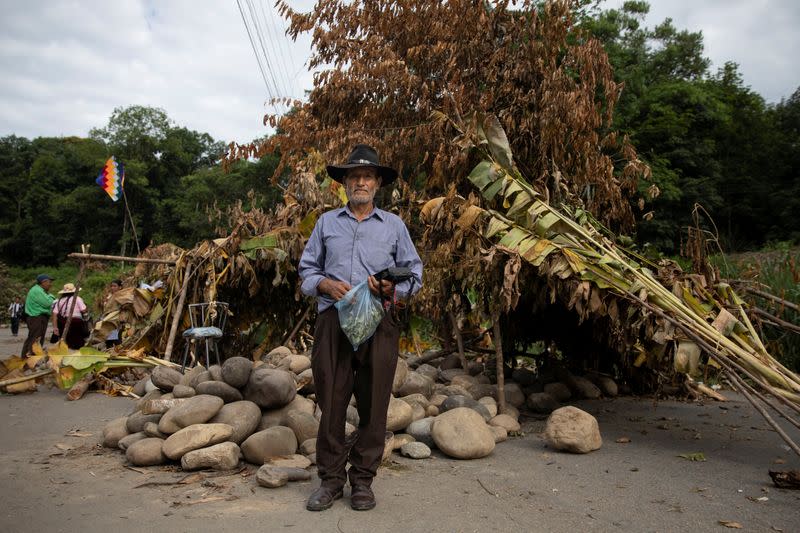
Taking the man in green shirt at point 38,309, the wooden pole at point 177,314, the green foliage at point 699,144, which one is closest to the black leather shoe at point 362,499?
the wooden pole at point 177,314

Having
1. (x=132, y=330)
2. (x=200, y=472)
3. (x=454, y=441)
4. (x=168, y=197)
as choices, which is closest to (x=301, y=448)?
(x=200, y=472)

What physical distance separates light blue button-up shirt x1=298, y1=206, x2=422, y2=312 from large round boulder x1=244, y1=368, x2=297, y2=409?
1.53 metres

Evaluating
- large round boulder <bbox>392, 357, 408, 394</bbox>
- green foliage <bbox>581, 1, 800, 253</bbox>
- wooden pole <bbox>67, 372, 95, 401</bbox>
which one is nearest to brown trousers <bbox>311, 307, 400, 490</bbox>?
large round boulder <bbox>392, 357, 408, 394</bbox>

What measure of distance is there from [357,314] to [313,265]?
0.52 meters

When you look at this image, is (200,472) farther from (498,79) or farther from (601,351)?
(498,79)

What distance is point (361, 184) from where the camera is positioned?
3.71 metres

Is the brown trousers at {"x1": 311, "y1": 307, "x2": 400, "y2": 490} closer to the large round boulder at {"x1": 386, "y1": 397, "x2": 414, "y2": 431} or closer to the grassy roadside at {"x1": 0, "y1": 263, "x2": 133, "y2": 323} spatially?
the large round boulder at {"x1": 386, "y1": 397, "x2": 414, "y2": 431}

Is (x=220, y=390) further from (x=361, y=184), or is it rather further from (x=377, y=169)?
(x=377, y=169)

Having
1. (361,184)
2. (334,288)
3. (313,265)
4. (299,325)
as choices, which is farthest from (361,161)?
(299,325)

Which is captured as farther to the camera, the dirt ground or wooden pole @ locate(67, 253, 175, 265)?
wooden pole @ locate(67, 253, 175, 265)

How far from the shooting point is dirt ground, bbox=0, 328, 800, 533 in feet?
10.4

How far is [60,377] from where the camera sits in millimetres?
6848

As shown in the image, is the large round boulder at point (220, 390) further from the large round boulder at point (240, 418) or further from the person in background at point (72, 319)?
the person in background at point (72, 319)

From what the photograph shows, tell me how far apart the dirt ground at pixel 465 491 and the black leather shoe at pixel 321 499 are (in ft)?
0.16
